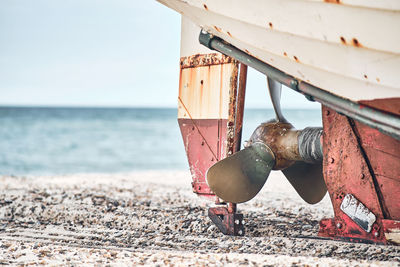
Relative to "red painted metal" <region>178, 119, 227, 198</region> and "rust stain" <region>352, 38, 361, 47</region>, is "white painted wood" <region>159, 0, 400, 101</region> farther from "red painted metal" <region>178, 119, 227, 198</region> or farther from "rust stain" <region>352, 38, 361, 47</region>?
"red painted metal" <region>178, 119, 227, 198</region>

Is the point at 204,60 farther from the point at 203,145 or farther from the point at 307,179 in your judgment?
the point at 307,179

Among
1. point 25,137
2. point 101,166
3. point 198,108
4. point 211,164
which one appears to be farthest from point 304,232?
point 25,137

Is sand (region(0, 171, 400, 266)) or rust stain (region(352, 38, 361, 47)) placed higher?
rust stain (region(352, 38, 361, 47))

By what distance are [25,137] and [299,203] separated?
30.6 meters

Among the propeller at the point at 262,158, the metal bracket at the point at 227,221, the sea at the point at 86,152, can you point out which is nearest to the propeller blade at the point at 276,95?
the propeller at the point at 262,158

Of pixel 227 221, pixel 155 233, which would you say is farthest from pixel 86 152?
pixel 227 221

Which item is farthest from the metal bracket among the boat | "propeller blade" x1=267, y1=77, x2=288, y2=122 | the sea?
the sea

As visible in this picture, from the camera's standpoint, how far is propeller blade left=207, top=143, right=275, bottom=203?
174 inches

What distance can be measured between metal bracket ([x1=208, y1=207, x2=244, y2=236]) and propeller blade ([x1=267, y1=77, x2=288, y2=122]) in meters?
0.92

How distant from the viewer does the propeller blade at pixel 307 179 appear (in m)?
4.98

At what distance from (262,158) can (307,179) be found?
702 millimetres

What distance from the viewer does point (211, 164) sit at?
4.82 meters

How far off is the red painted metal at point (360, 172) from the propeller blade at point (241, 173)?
0.60 meters

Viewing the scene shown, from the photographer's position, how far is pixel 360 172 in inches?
154
